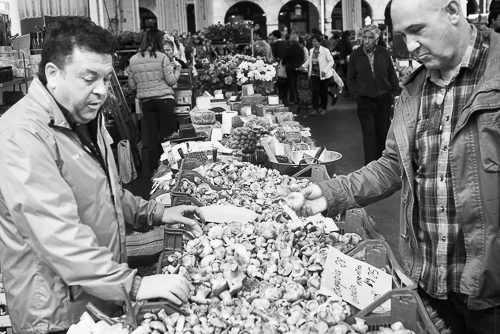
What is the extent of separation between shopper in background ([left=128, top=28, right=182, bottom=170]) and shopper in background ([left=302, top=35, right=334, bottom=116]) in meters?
6.06

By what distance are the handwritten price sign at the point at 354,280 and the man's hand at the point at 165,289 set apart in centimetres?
44

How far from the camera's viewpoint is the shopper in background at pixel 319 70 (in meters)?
14.1

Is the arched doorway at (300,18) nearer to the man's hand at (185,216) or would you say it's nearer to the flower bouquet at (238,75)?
the flower bouquet at (238,75)

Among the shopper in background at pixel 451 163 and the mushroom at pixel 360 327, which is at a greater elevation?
the shopper in background at pixel 451 163

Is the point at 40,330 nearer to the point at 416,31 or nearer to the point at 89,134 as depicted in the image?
the point at 89,134

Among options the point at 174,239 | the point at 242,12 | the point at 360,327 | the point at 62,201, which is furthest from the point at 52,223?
the point at 242,12

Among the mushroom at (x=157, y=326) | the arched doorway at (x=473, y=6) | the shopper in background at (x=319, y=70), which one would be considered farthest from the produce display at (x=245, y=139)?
the arched doorway at (x=473, y=6)

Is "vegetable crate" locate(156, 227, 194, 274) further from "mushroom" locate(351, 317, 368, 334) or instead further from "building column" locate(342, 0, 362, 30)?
"building column" locate(342, 0, 362, 30)

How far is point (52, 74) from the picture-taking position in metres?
2.01

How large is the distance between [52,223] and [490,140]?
4.31 feet

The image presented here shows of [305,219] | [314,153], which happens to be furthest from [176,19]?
[305,219]

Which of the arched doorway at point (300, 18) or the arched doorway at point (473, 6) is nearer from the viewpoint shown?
the arched doorway at point (473, 6)

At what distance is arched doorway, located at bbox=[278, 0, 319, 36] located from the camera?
139ft

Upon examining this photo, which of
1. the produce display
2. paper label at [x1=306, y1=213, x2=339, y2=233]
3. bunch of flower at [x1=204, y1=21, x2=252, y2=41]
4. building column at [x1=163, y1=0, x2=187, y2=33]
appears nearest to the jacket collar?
paper label at [x1=306, y1=213, x2=339, y2=233]
